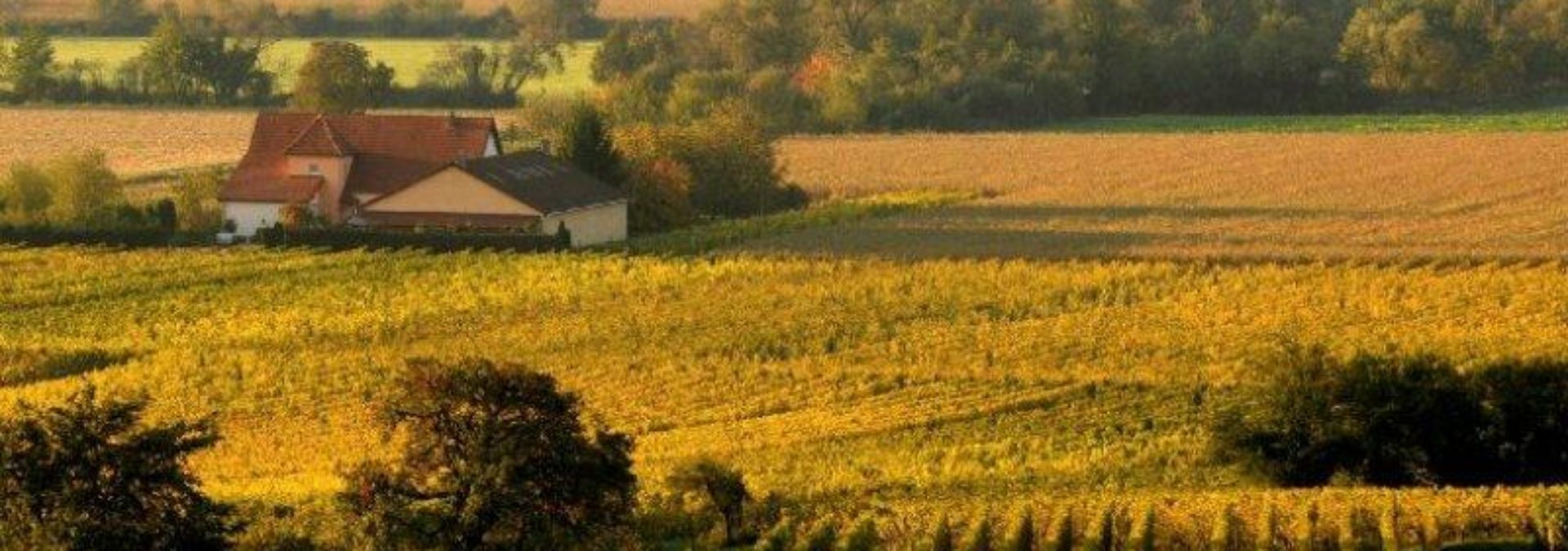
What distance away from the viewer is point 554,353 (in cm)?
4366

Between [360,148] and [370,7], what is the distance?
235 ft

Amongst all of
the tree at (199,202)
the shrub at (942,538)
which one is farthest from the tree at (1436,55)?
the shrub at (942,538)

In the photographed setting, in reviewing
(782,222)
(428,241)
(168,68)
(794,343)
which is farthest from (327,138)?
(168,68)

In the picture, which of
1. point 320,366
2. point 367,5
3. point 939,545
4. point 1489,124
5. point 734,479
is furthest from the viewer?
point 367,5

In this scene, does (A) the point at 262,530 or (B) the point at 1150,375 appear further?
(B) the point at 1150,375

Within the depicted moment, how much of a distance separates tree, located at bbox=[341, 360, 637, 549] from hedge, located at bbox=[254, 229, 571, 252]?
2998 centimetres

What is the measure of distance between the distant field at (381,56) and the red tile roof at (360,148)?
33.8 meters

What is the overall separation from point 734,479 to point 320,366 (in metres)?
14.3

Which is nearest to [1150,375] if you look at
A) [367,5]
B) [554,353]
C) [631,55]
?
[554,353]

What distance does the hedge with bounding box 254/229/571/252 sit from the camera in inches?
2239

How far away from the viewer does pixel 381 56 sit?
11562 centimetres

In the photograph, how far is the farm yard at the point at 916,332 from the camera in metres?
33.6

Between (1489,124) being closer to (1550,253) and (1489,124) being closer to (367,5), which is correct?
(1550,253)

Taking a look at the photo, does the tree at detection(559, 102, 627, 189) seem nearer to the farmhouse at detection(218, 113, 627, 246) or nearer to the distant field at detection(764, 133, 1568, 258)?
the farmhouse at detection(218, 113, 627, 246)
